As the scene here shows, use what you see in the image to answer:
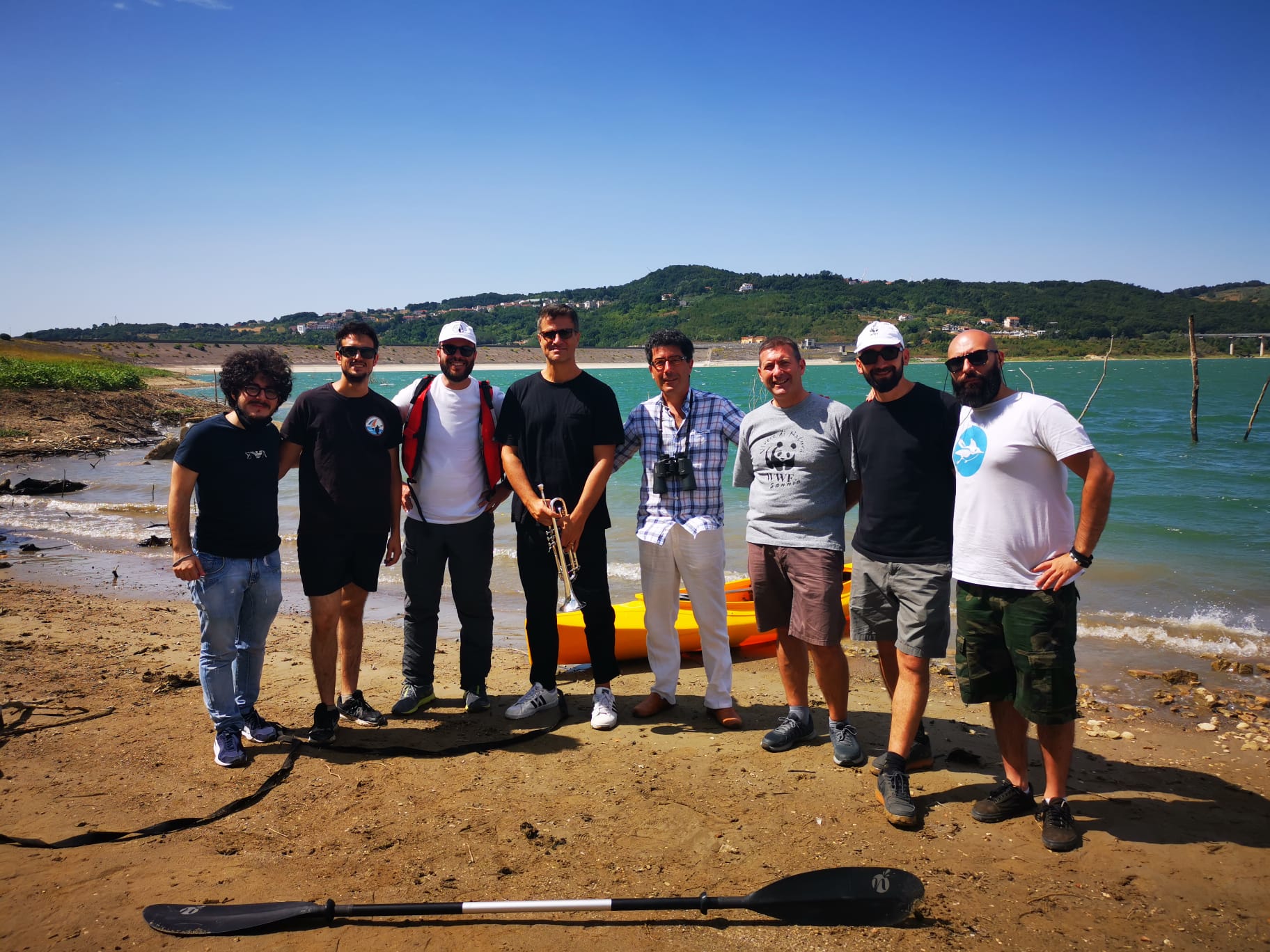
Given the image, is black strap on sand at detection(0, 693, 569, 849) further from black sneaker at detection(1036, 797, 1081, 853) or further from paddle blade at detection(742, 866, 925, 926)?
black sneaker at detection(1036, 797, 1081, 853)

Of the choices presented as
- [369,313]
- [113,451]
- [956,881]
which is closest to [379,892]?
[956,881]

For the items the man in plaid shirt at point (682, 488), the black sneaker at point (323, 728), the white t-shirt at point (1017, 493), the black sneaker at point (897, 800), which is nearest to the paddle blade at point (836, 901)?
the black sneaker at point (897, 800)

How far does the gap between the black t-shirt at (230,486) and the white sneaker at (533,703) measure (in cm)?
180

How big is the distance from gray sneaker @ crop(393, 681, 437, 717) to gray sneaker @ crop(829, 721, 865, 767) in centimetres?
259

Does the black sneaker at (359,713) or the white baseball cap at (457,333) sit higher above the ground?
→ the white baseball cap at (457,333)

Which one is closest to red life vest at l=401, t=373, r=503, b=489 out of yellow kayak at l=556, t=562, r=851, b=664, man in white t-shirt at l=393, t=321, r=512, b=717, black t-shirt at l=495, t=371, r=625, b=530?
man in white t-shirt at l=393, t=321, r=512, b=717

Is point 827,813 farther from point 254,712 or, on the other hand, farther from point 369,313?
point 369,313

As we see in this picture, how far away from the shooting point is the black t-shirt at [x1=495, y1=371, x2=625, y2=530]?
472cm

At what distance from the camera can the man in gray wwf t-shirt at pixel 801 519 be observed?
170 inches

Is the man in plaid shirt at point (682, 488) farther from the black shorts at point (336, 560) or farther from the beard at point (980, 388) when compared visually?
the black shorts at point (336, 560)

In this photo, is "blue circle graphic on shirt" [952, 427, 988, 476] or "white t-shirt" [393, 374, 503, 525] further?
"white t-shirt" [393, 374, 503, 525]

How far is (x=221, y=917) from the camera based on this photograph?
2951 mm

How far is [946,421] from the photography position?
155 inches

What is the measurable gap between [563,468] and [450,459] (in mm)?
709
